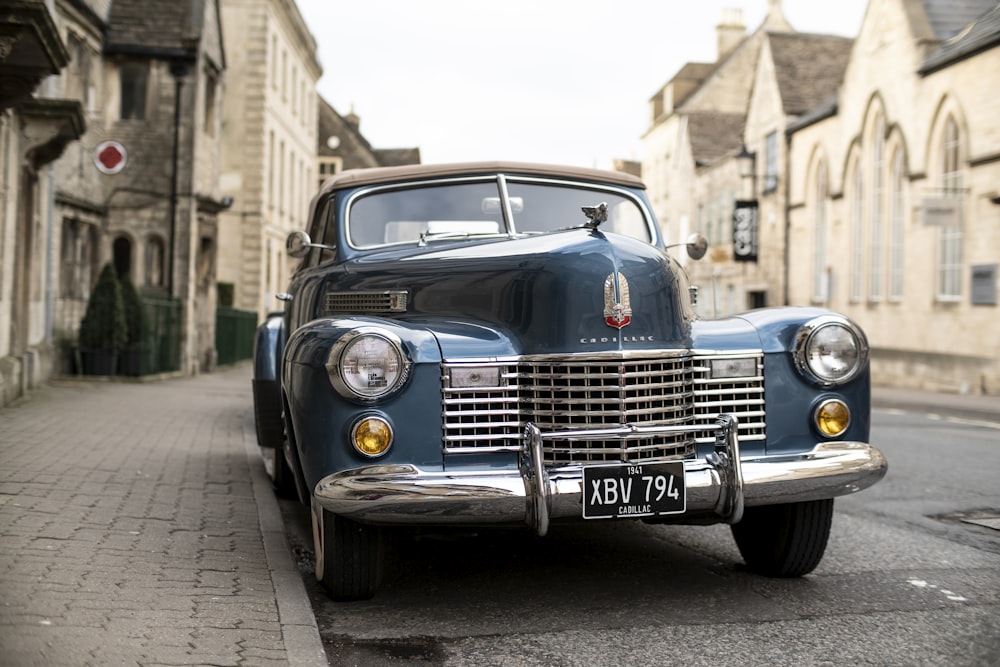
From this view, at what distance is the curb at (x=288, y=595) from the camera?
3.92 metres

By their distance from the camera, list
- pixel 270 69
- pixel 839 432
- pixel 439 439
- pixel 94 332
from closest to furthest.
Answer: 1. pixel 439 439
2. pixel 839 432
3. pixel 94 332
4. pixel 270 69

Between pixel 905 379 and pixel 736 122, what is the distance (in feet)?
85.5

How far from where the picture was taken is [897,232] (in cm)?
2647

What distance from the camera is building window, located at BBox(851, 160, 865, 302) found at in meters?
28.6

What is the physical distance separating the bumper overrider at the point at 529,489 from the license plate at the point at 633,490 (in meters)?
0.04

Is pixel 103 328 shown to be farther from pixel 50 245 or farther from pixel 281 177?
pixel 281 177

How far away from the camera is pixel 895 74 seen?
26.3 metres

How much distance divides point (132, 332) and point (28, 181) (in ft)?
13.2

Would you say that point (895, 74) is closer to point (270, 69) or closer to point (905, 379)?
point (905, 379)

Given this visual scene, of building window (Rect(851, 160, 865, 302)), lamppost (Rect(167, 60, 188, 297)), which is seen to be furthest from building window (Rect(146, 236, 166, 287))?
building window (Rect(851, 160, 865, 302))

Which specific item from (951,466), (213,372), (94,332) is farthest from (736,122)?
(951,466)

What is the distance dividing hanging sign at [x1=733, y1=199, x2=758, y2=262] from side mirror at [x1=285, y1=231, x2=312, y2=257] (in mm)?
30693

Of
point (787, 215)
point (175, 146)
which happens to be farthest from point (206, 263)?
point (787, 215)

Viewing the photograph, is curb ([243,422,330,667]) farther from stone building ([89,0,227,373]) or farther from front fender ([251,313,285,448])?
stone building ([89,0,227,373])
